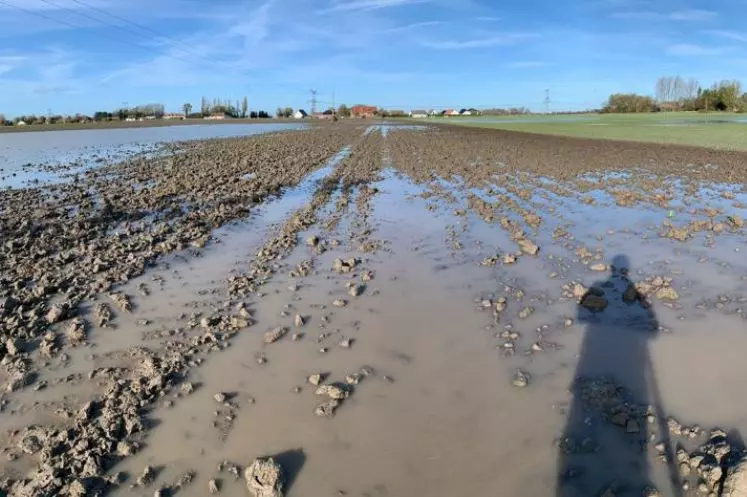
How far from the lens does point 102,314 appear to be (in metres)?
6.57

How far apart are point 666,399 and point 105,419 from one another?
489cm

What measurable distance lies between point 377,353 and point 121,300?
375 centimetres

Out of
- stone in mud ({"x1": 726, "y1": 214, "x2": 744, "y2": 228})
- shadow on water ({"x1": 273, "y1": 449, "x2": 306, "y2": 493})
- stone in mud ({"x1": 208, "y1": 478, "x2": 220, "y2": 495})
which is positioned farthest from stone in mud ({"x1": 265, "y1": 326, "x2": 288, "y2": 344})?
stone in mud ({"x1": 726, "y1": 214, "x2": 744, "y2": 228})

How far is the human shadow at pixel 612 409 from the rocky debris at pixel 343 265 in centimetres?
351

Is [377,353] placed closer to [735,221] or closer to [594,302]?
[594,302]

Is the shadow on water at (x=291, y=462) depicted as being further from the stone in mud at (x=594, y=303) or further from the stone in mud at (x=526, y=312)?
the stone in mud at (x=594, y=303)

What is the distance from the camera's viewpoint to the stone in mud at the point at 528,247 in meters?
9.19

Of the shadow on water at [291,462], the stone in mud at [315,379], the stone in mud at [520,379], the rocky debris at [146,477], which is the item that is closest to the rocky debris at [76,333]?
the rocky debris at [146,477]

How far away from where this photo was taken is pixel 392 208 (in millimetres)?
13609

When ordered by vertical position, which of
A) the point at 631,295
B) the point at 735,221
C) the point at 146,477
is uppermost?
the point at 735,221

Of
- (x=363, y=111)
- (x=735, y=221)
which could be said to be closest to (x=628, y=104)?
(x=363, y=111)

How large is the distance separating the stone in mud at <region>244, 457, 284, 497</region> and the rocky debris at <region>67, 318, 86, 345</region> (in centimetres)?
335

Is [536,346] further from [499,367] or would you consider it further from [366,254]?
[366,254]

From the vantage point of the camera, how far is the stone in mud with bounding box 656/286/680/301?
702 cm
